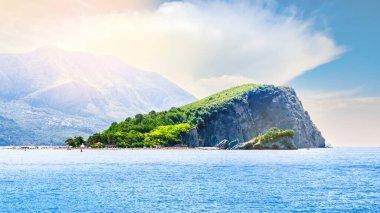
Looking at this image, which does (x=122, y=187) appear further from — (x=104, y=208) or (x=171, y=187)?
(x=104, y=208)

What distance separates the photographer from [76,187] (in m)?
85.1

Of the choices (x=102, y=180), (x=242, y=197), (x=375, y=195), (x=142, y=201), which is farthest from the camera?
(x=102, y=180)

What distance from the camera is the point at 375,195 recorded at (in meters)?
78.3

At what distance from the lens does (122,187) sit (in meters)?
85.8

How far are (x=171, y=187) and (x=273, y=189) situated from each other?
18717mm

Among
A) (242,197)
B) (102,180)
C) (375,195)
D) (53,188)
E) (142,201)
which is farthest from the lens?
(102,180)

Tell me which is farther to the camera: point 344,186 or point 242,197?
point 344,186

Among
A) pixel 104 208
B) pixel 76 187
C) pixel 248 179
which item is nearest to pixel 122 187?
pixel 76 187

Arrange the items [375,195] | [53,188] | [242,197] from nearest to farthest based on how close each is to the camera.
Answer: [242,197], [375,195], [53,188]

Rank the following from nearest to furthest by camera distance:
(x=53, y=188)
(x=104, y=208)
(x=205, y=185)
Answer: (x=104, y=208) → (x=53, y=188) → (x=205, y=185)

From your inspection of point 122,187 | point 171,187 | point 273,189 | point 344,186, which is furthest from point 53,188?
point 344,186

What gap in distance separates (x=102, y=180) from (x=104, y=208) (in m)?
37.1

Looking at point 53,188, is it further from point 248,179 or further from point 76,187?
point 248,179

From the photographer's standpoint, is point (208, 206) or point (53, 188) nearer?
point (208, 206)
